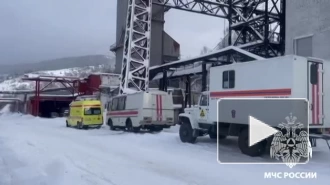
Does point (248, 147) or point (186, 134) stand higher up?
point (186, 134)

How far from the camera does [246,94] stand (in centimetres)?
1218

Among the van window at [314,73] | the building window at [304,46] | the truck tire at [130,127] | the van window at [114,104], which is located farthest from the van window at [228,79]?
the van window at [114,104]

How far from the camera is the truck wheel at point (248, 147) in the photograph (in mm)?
11812

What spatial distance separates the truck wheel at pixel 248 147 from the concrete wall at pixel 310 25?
8433 mm

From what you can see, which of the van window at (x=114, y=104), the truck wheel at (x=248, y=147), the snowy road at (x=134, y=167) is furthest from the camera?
the van window at (x=114, y=104)

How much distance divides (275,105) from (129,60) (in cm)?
2429

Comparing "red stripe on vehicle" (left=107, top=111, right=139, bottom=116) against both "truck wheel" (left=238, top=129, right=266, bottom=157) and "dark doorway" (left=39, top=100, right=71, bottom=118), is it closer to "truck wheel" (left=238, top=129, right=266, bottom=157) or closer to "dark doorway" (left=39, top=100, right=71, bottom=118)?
"truck wheel" (left=238, top=129, right=266, bottom=157)

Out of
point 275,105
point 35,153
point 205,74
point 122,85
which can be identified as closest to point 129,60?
point 122,85

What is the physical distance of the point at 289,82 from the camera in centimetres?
1073

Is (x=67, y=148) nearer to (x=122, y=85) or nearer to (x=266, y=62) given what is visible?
(x=266, y=62)

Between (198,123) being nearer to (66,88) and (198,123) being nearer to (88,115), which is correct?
(88,115)

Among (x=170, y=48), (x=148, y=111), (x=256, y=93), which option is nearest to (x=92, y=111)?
(x=148, y=111)
